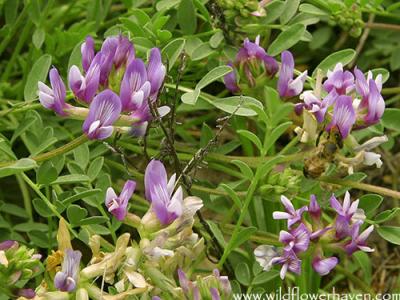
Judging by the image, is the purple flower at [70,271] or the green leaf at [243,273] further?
the green leaf at [243,273]

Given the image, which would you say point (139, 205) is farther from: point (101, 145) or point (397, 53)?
point (397, 53)

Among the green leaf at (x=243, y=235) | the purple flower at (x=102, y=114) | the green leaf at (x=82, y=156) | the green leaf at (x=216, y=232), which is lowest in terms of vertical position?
the green leaf at (x=216, y=232)

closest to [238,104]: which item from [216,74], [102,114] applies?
[216,74]

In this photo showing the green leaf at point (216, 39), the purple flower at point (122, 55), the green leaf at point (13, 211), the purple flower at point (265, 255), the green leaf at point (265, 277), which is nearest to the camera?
the purple flower at point (122, 55)

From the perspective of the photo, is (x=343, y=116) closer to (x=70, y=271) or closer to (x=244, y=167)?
(x=244, y=167)

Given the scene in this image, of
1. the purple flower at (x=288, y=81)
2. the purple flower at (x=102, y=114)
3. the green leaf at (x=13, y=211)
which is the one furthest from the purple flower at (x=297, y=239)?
the green leaf at (x=13, y=211)


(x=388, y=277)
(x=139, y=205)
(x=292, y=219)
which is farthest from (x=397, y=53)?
(x=292, y=219)

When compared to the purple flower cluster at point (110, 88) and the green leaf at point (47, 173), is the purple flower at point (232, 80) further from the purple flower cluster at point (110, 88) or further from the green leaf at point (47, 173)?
the green leaf at point (47, 173)
